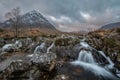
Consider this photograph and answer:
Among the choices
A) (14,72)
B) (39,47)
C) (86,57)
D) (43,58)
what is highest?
(39,47)

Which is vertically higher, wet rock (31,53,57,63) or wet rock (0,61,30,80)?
wet rock (31,53,57,63)

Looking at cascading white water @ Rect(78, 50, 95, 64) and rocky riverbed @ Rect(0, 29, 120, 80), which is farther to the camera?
cascading white water @ Rect(78, 50, 95, 64)

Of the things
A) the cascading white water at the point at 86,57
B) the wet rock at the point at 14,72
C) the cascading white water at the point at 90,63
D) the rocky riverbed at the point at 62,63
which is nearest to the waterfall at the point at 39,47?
the rocky riverbed at the point at 62,63

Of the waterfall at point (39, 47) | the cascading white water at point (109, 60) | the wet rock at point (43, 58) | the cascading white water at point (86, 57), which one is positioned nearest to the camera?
the wet rock at point (43, 58)

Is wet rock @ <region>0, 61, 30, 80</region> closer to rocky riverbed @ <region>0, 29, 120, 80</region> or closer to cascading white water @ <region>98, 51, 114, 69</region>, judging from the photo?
rocky riverbed @ <region>0, 29, 120, 80</region>

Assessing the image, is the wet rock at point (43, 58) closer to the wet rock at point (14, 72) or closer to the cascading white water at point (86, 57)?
the wet rock at point (14, 72)

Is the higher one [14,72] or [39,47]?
[39,47]

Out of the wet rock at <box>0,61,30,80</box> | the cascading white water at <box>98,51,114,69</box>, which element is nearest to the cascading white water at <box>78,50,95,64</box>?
the cascading white water at <box>98,51,114,69</box>

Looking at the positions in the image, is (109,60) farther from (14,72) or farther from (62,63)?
(14,72)

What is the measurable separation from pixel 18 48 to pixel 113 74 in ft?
79.2

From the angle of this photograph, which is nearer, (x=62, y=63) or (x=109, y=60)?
(x=62, y=63)

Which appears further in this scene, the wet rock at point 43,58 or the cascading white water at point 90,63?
the cascading white water at point 90,63

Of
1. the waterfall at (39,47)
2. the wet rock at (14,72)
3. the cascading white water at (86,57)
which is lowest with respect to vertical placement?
the wet rock at (14,72)

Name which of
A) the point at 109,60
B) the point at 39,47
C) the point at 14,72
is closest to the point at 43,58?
the point at 14,72
